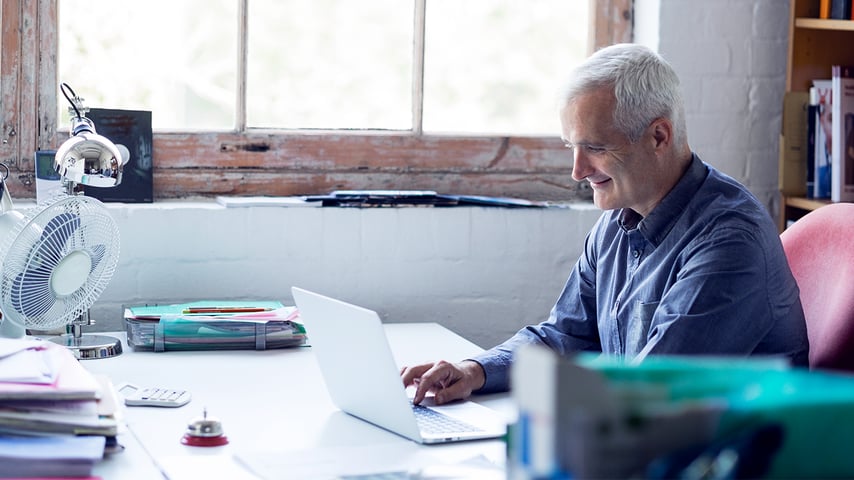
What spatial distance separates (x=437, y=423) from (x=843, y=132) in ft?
4.80

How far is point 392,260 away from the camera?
8.60ft

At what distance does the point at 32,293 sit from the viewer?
1971 mm

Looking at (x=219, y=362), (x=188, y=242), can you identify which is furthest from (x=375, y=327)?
(x=188, y=242)

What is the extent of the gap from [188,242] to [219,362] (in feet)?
1.61

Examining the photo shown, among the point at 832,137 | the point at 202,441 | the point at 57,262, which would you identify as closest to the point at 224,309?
the point at 57,262

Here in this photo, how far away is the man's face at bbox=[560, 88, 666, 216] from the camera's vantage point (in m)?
1.93

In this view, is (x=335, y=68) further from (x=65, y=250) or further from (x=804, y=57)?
A: (x=804, y=57)

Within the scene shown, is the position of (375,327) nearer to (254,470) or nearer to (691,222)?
(254,470)

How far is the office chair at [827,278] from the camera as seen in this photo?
182cm

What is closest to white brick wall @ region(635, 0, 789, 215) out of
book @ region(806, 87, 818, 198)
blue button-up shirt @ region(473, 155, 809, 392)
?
book @ region(806, 87, 818, 198)

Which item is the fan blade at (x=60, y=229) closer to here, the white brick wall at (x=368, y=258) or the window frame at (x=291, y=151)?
the white brick wall at (x=368, y=258)

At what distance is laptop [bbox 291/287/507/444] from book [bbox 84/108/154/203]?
0.92 m

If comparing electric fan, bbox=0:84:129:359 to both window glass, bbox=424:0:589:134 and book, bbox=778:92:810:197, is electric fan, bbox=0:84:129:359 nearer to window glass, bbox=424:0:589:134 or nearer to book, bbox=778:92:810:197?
window glass, bbox=424:0:589:134

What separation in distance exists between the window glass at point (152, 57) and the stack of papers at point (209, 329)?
1.97 ft
